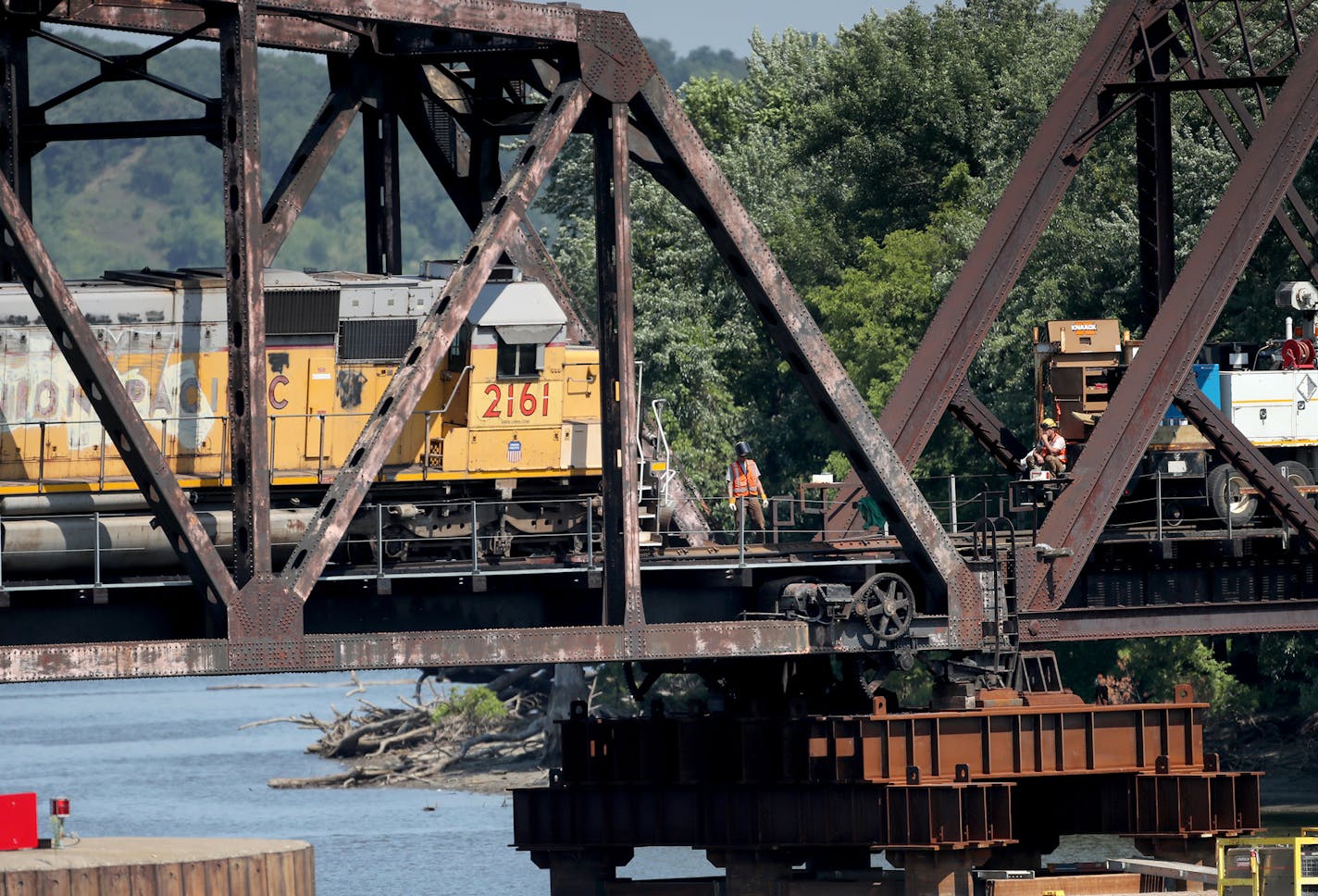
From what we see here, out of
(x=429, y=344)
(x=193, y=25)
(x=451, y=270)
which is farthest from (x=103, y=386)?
(x=451, y=270)

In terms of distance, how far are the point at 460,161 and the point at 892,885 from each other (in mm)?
13937

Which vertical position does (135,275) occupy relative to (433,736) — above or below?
above

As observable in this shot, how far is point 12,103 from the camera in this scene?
121 feet

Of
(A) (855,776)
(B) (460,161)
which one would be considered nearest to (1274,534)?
(A) (855,776)

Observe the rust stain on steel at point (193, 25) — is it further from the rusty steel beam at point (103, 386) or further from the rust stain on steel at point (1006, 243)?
the rust stain on steel at point (1006, 243)

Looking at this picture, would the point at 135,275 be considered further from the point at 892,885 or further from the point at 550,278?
the point at 892,885

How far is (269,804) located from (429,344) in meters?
39.2

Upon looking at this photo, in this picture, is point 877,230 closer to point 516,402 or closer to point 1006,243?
point 1006,243

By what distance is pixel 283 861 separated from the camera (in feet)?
91.5

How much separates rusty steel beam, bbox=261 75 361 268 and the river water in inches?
703

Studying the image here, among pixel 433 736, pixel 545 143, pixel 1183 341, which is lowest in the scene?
pixel 433 736

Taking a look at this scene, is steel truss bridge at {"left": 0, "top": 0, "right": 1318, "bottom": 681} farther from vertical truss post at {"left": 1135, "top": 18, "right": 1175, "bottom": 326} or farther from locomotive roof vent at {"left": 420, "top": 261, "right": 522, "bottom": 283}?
locomotive roof vent at {"left": 420, "top": 261, "right": 522, "bottom": 283}

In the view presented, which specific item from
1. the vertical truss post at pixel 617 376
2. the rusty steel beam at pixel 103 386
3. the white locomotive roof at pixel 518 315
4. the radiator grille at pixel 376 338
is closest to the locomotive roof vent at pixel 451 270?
the white locomotive roof at pixel 518 315

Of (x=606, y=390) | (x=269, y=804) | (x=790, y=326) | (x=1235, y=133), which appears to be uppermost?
(x=1235, y=133)
